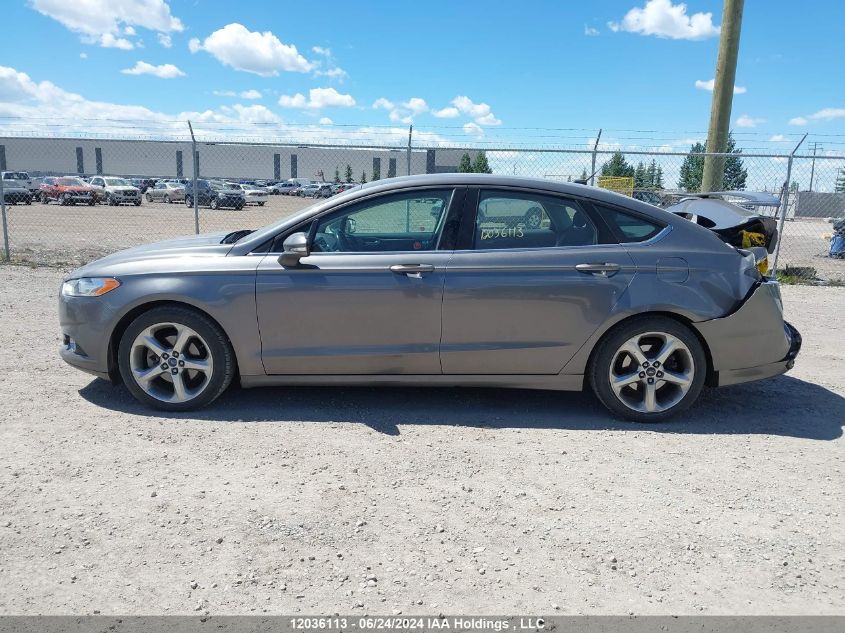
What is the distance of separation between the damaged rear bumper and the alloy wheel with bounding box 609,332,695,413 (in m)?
0.19

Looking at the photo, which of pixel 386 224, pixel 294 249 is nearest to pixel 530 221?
pixel 386 224

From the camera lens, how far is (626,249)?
431 centimetres

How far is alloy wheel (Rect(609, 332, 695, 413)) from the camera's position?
4.29m

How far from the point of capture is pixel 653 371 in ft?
14.1

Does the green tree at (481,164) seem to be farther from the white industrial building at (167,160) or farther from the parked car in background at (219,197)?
the white industrial building at (167,160)

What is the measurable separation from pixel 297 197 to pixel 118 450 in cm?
4843

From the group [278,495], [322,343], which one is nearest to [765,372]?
[322,343]

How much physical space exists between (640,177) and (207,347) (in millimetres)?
10471

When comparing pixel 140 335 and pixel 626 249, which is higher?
pixel 626 249

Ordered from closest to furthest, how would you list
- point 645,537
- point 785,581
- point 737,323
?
point 785,581 → point 645,537 → point 737,323

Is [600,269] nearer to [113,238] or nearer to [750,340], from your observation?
[750,340]

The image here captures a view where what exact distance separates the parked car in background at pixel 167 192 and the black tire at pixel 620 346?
137 ft

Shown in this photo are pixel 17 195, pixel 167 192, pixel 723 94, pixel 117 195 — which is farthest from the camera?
pixel 167 192

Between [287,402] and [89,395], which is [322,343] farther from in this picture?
[89,395]
